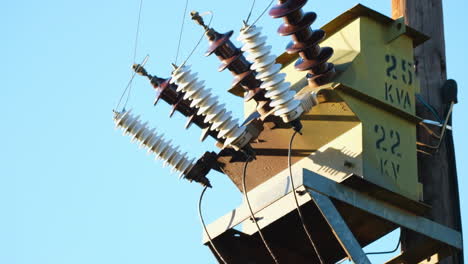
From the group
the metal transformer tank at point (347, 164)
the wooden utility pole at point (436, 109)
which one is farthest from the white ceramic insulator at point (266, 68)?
the wooden utility pole at point (436, 109)

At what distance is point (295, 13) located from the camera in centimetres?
902

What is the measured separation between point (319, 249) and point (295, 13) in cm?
187

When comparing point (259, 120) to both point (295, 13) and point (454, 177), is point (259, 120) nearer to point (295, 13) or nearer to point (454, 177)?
point (295, 13)

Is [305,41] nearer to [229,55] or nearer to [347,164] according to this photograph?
[229,55]

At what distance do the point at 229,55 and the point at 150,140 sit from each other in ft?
2.95

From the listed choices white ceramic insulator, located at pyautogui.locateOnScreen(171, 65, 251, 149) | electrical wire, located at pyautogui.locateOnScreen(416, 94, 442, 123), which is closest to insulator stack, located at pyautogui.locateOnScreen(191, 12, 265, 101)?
white ceramic insulator, located at pyautogui.locateOnScreen(171, 65, 251, 149)

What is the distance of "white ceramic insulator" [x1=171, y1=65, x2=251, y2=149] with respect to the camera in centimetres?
912

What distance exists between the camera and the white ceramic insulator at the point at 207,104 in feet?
29.9

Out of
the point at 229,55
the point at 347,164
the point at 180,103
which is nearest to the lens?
the point at 229,55

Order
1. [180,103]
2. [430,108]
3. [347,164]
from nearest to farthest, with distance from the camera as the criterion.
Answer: [347,164], [180,103], [430,108]

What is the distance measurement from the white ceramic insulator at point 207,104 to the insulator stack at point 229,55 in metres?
0.20

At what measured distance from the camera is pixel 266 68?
8.95m

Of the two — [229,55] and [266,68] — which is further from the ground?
[229,55]

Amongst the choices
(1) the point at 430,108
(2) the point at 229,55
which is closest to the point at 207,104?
(2) the point at 229,55
